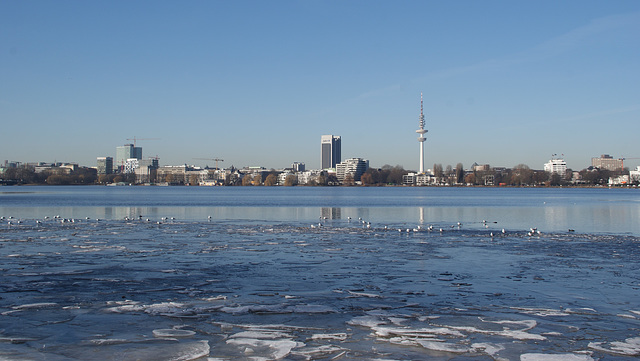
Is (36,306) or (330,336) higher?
(36,306)

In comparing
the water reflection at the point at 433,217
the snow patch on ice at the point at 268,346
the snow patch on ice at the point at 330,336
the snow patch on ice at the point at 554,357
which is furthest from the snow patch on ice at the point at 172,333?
the water reflection at the point at 433,217

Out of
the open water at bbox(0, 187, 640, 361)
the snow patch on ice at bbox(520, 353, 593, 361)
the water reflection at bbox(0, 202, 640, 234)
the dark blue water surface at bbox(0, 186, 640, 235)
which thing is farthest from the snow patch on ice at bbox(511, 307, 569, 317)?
the dark blue water surface at bbox(0, 186, 640, 235)

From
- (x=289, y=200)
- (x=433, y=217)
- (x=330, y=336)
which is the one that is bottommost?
(x=433, y=217)

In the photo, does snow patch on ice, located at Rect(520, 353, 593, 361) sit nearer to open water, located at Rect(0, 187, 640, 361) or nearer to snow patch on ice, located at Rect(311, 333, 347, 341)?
open water, located at Rect(0, 187, 640, 361)

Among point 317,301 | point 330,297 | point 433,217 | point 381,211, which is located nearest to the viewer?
point 317,301

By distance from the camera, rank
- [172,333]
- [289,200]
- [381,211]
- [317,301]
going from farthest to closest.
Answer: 1. [289,200]
2. [381,211]
3. [317,301]
4. [172,333]

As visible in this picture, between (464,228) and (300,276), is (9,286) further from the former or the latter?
(464,228)

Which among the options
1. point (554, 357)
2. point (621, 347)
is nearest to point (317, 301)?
point (554, 357)

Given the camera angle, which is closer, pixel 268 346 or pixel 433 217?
pixel 268 346

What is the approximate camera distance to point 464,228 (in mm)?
33469

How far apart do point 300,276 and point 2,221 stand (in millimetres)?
28863

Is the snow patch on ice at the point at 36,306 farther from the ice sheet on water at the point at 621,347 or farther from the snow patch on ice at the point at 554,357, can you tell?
the ice sheet on water at the point at 621,347

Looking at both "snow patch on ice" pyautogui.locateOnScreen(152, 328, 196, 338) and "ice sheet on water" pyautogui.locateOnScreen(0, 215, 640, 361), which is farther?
"snow patch on ice" pyautogui.locateOnScreen(152, 328, 196, 338)

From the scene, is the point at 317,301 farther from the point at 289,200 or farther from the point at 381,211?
the point at 289,200
